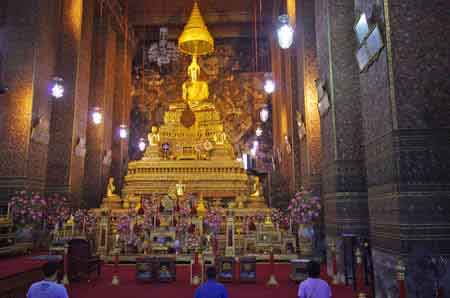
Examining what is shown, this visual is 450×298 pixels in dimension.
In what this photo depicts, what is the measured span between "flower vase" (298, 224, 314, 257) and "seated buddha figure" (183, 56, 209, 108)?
33.7 ft

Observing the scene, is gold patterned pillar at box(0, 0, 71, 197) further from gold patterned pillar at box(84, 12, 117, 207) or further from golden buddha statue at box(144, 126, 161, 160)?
golden buddha statue at box(144, 126, 161, 160)

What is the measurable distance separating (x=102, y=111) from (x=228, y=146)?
5029 mm

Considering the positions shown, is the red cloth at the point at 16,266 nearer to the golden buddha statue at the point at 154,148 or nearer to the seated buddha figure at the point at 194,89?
the golden buddha statue at the point at 154,148

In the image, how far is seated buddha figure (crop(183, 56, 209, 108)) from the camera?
17672mm

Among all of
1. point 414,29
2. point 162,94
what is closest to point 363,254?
point 414,29

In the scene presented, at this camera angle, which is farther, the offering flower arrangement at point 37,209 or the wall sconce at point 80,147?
the wall sconce at point 80,147

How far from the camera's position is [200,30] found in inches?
617

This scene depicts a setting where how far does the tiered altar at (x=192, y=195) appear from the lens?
Result: 9.06m

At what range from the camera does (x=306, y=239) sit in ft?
28.3

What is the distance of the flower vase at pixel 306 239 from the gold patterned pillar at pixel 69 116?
6644mm

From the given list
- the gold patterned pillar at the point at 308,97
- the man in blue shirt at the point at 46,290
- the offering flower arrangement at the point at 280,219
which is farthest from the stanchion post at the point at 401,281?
the offering flower arrangement at the point at 280,219

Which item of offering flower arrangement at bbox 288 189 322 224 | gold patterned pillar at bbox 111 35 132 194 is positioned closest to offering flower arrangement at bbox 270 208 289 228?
offering flower arrangement at bbox 288 189 322 224

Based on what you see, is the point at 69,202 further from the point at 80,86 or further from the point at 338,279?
the point at 338,279

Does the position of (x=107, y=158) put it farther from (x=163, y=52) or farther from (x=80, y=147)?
(x=163, y=52)
